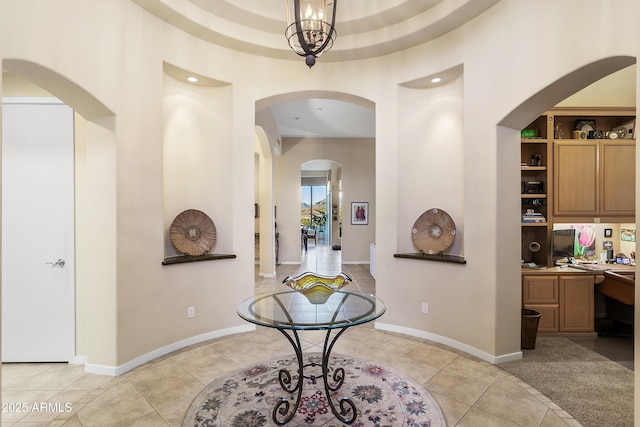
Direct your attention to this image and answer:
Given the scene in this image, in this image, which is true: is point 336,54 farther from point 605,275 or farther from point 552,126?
point 605,275

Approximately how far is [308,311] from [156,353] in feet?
6.26

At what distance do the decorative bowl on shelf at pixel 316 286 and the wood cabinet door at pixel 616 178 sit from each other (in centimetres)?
360

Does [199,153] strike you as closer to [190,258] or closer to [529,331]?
[190,258]

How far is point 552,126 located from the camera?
13.1 ft

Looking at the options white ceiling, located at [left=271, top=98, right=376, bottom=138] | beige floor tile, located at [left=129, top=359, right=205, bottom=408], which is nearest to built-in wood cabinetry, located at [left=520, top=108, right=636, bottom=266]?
white ceiling, located at [left=271, top=98, right=376, bottom=138]

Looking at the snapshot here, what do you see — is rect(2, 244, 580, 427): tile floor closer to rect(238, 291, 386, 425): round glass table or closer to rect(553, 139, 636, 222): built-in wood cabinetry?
rect(238, 291, 386, 425): round glass table

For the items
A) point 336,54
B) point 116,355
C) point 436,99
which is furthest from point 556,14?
point 116,355

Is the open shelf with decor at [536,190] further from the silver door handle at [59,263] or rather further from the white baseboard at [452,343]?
the silver door handle at [59,263]

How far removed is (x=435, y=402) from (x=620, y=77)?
485 centimetres

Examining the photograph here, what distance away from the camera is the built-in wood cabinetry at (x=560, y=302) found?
146 inches

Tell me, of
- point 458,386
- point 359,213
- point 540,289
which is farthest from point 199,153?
point 359,213

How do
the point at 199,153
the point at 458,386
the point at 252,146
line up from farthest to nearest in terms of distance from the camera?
the point at 252,146 → the point at 199,153 → the point at 458,386

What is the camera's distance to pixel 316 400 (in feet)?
8.05

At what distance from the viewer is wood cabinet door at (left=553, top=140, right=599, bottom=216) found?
3930 millimetres
